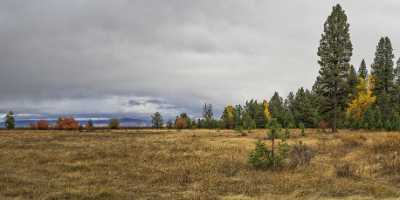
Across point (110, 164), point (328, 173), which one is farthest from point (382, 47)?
point (110, 164)

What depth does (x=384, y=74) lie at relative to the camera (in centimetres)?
6091

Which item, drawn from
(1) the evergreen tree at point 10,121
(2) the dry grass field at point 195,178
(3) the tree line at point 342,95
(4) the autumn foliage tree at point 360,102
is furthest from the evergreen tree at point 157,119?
(2) the dry grass field at point 195,178

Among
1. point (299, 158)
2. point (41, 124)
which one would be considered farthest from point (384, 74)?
point (41, 124)

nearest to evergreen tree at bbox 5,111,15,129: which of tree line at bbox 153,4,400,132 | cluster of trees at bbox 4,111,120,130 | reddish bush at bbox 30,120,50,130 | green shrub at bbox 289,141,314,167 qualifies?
cluster of trees at bbox 4,111,120,130

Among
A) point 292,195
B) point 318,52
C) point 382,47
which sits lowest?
point 292,195

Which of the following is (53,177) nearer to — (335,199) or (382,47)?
(335,199)

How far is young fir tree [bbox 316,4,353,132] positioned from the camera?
36.3 m

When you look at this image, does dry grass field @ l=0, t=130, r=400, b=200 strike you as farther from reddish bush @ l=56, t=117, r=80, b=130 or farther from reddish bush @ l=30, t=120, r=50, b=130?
reddish bush @ l=30, t=120, r=50, b=130

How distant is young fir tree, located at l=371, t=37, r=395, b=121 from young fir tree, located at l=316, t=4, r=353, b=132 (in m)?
27.2

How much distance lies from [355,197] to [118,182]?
324 inches

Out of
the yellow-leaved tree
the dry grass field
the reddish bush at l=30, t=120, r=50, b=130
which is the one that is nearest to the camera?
the dry grass field

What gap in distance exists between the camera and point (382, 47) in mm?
58656

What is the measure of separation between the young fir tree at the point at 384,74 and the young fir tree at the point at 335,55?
27.2 m

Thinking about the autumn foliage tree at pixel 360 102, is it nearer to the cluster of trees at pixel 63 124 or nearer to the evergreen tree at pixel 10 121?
the cluster of trees at pixel 63 124
